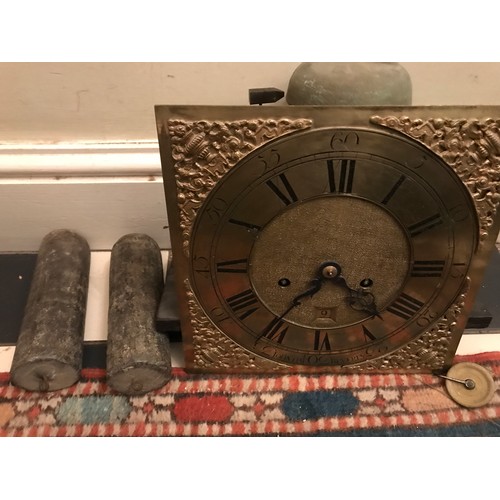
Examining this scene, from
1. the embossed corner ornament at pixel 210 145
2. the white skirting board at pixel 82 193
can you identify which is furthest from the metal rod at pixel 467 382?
the white skirting board at pixel 82 193

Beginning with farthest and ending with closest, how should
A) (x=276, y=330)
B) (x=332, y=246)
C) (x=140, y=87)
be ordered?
(x=140, y=87) < (x=276, y=330) < (x=332, y=246)

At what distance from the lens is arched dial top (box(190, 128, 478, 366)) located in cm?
79

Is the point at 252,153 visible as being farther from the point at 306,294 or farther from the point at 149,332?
the point at 149,332

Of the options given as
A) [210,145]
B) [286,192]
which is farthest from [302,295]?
[210,145]

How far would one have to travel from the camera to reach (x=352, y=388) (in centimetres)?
105

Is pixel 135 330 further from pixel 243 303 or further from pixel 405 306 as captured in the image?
pixel 405 306

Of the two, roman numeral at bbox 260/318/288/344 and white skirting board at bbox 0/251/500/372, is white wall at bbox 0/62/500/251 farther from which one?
roman numeral at bbox 260/318/288/344

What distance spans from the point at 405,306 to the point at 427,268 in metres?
0.09

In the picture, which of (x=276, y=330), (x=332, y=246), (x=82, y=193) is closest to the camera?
(x=332, y=246)

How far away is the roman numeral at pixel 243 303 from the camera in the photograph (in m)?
0.93

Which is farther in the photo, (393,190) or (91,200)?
(91,200)

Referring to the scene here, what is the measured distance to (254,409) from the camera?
1.01m

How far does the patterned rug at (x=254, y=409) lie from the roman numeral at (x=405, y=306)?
0.55ft

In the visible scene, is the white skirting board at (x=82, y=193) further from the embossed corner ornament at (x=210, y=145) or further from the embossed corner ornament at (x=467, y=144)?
the embossed corner ornament at (x=467, y=144)
